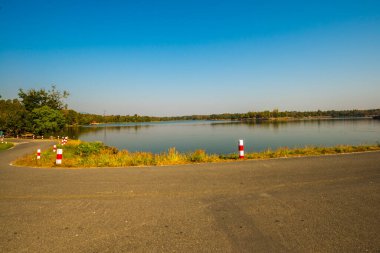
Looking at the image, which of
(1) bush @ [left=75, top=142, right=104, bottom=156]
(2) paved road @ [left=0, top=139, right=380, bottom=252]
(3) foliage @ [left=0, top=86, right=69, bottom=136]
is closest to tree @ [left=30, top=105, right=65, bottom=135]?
(3) foliage @ [left=0, top=86, right=69, bottom=136]

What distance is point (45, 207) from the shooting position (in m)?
4.78

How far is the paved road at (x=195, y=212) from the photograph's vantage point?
325 centimetres

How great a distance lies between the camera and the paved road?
325cm

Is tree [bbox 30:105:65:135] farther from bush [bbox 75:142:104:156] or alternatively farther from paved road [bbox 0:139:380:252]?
paved road [bbox 0:139:380:252]

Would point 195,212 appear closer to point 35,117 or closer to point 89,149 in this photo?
point 89,149

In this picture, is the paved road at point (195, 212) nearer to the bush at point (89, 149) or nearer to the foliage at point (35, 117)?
the bush at point (89, 149)

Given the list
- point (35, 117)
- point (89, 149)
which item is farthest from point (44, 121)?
point (89, 149)

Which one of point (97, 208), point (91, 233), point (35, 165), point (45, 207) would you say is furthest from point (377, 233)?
point (35, 165)

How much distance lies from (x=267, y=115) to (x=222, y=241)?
633 ft

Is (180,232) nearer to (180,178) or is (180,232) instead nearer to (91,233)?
(91,233)

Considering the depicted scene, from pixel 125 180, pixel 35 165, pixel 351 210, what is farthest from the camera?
pixel 35 165

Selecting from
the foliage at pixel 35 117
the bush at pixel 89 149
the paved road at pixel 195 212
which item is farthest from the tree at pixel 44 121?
the paved road at pixel 195 212

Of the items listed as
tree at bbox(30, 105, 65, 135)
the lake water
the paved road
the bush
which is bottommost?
the lake water

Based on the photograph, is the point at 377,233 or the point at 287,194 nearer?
the point at 377,233
